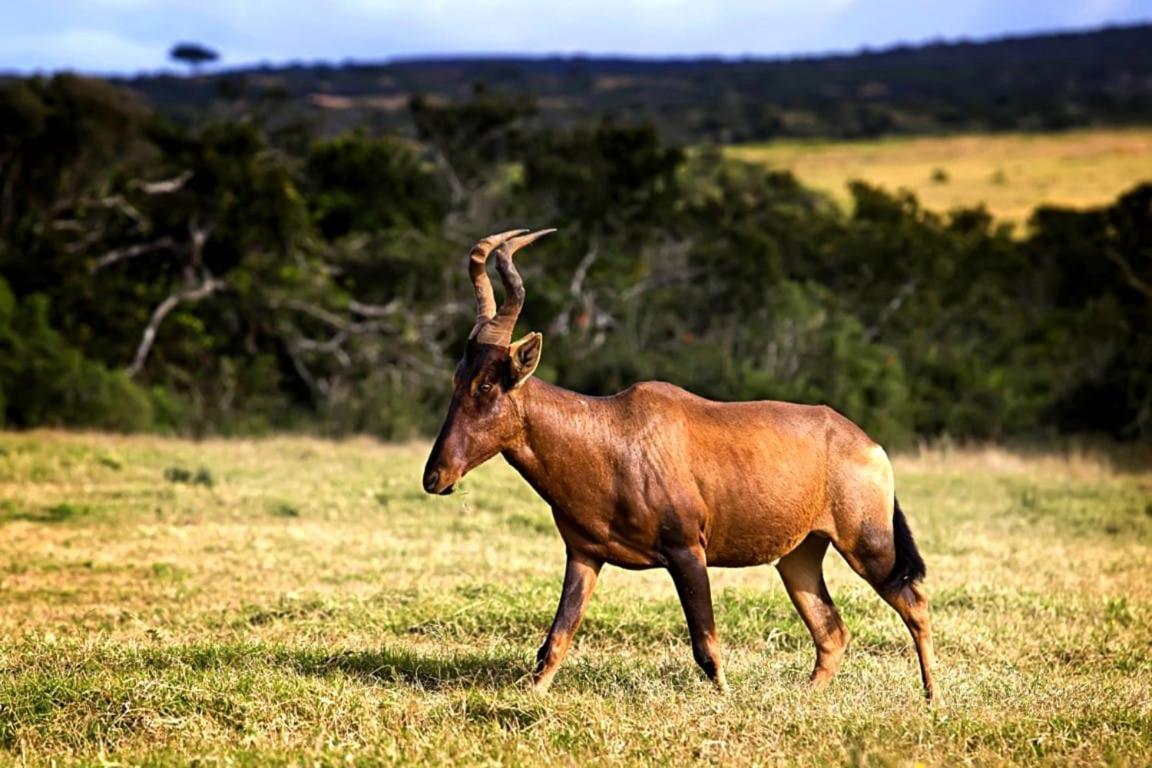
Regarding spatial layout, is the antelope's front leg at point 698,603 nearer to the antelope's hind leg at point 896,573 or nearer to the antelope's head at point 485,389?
the antelope's hind leg at point 896,573

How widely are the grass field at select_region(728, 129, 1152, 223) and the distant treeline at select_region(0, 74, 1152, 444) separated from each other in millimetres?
19022

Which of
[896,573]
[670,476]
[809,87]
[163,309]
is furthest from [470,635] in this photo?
[809,87]

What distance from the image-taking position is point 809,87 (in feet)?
433

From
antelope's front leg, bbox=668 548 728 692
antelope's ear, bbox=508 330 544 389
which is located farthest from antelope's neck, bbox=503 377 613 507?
antelope's front leg, bbox=668 548 728 692

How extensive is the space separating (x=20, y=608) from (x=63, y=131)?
22.1 m

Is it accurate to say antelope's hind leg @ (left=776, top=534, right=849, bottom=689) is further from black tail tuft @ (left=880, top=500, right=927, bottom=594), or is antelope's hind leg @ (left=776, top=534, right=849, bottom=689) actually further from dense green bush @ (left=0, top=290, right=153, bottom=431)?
dense green bush @ (left=0, top=290, right=153, bottom=431)

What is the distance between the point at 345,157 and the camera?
33.3m

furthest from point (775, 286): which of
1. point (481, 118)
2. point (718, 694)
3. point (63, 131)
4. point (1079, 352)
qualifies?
point (718, 694)

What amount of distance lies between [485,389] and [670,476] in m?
1.08

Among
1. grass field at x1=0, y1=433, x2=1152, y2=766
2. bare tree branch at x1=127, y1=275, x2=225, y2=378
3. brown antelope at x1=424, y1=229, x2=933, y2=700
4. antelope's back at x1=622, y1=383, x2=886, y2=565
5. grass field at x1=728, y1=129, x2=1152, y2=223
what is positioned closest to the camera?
grass field at x1=0, y1=433, x2=1152, y2=766

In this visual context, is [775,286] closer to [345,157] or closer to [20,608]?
[345,157]

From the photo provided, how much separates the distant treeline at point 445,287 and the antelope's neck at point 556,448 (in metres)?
19.2

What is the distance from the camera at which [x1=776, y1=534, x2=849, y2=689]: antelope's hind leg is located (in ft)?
28.4

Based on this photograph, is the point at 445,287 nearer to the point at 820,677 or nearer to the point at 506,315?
the point at 820,677
